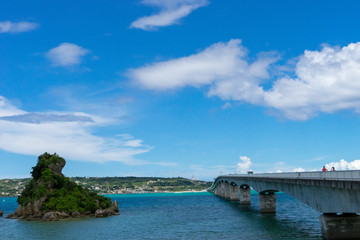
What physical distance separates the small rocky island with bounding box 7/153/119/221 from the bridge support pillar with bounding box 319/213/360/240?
55.2 meters

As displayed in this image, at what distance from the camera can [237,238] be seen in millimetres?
44625

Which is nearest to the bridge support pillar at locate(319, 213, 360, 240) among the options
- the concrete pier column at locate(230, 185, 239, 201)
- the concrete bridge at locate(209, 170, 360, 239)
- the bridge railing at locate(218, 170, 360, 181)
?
the concrete bridge at locate(209, 170, 360, 239)

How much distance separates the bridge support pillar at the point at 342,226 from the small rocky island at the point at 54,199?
55226 mm

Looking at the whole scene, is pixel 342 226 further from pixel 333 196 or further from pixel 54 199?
pixel 54 199

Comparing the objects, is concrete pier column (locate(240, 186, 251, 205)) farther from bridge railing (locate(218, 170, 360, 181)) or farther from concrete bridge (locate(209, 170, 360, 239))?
concrete bridge (locate(209, 170, 360, 239))

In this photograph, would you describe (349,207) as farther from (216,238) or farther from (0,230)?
(0,230)

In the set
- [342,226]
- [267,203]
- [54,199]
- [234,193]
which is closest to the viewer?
[342,226]

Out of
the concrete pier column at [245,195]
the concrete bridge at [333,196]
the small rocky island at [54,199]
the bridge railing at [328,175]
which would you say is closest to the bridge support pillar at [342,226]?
the concrete bridge at [333,196]

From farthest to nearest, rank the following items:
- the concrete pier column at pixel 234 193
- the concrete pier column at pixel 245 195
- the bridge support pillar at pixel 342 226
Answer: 1. the concrete pier column at pixel 234 193
2. the concrete pier column at pixel 245 195
3. the bridge support pillar at pixel 342 226

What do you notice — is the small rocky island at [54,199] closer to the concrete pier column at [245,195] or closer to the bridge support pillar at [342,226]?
the concrete pier column at [245,195]

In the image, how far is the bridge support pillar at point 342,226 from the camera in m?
37.8

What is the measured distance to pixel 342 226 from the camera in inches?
1506

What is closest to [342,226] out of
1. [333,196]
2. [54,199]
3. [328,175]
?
[333,196]

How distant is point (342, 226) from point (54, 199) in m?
66.6
